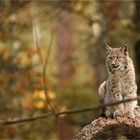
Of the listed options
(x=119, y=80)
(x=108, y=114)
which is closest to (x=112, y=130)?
(x=108, y=114)

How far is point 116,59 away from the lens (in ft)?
29.6

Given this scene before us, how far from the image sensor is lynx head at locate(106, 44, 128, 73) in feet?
29.6

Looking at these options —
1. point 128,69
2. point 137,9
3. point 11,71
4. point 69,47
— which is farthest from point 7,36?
point 128,69

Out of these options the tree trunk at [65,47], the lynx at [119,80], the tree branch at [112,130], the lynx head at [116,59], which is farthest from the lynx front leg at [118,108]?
the tree trunk at [65,47]

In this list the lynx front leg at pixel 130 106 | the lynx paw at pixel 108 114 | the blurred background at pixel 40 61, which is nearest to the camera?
the lynx front leg at pixel 130 106

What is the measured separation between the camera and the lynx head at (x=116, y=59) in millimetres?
9008

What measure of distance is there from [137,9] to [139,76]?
Result: 182 cm

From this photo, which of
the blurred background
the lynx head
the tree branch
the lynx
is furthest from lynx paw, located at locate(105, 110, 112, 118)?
the blurred background

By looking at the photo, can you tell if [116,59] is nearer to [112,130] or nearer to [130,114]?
[130,114]

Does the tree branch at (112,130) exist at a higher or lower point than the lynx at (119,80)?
lower

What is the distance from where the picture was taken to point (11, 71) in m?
19.8

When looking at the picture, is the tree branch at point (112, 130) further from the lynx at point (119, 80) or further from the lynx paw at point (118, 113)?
the lynx at point (119, 80)

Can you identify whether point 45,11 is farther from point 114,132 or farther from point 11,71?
point 114,132

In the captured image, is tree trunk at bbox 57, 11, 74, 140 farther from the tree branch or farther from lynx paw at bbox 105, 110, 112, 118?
the tree branch
